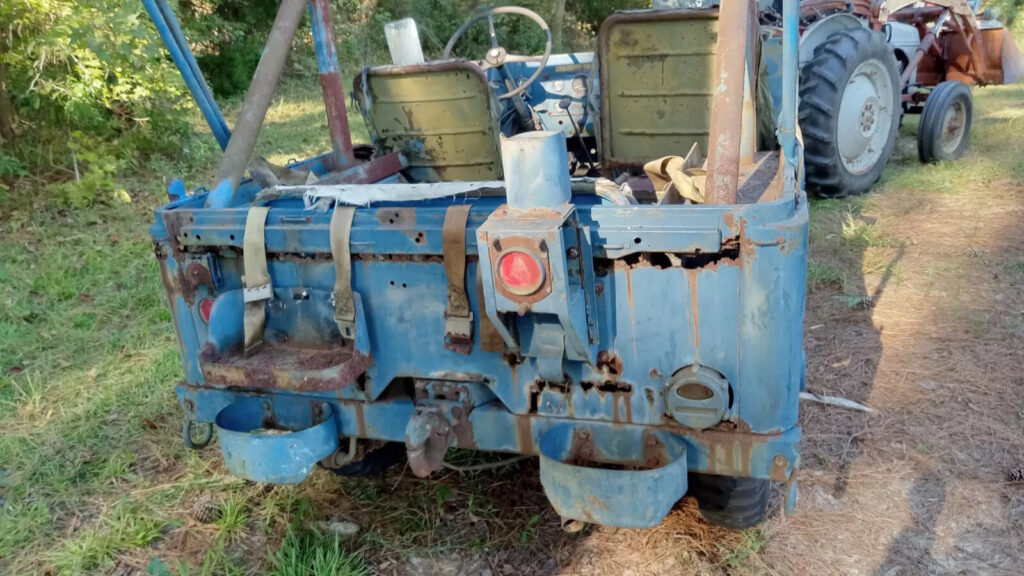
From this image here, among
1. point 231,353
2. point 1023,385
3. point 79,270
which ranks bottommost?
point 1023,385

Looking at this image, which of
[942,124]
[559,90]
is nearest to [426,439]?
[559,90]

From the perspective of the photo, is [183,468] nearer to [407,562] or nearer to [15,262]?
[407,562]

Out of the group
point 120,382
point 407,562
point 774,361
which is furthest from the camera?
point 120,382

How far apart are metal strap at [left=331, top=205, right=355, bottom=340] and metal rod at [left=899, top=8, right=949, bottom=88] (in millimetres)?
6495

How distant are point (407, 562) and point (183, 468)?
3.92 ft

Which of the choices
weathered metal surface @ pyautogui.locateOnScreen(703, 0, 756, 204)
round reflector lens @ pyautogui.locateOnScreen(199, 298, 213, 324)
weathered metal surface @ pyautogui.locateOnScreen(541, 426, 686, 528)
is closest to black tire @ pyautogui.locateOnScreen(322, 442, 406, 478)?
round reflector lens @ pyautogui.locateOnScreen(199, 298, 213, 324)

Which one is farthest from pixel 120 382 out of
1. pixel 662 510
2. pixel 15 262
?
pixel 662 510

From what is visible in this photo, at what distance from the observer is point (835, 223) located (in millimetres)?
5688

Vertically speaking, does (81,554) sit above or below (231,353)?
below

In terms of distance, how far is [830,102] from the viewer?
226 inches

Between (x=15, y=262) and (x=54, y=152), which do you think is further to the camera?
(x=54, y=152)

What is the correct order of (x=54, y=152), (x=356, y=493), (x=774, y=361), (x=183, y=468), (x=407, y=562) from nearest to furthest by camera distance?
(x=774, y=361) → (x=407, y=562) → (x=356, y=493) → (x=183, y=468) → (x=54, y=152)

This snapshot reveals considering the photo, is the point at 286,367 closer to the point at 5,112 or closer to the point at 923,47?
the point at 5,112

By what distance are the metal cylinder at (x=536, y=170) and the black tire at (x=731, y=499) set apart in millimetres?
1013
